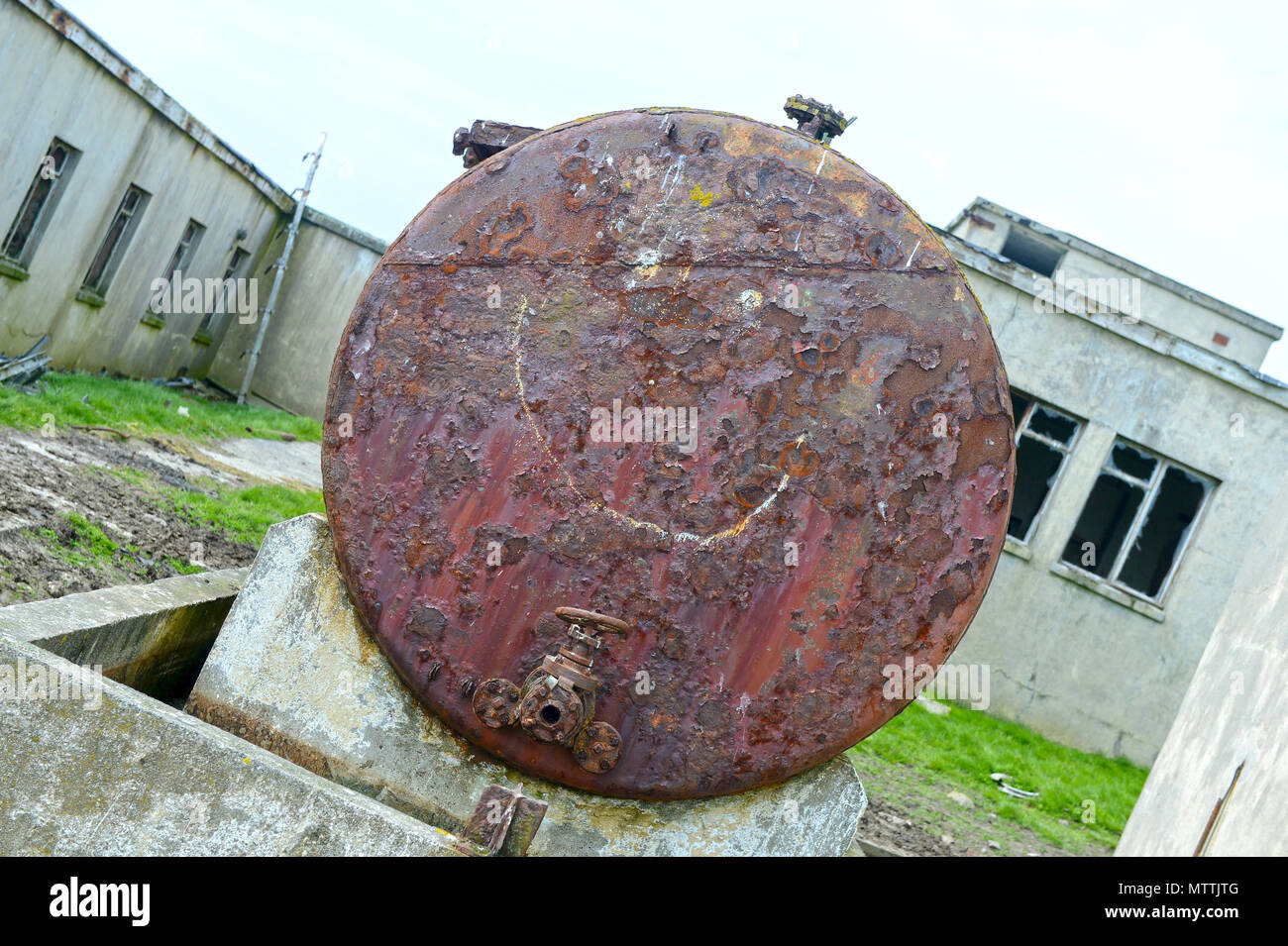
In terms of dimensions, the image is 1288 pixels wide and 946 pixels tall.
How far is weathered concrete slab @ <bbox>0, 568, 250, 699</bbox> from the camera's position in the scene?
8.23ft

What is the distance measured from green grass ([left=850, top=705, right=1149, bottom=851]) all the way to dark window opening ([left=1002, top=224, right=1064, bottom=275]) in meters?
8.24

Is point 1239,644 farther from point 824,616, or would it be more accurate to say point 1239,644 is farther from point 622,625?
point 622,625

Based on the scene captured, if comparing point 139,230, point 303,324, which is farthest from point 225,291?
point 139,230

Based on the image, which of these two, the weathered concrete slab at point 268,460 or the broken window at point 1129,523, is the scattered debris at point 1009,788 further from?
the broken window at point 1129,523

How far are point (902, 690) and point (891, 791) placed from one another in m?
5.52

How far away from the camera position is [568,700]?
7.52 feet

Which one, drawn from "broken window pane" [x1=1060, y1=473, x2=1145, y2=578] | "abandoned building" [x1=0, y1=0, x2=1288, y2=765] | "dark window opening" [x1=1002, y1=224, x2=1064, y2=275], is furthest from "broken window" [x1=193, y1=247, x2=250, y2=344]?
"broken window pane" [x1=1060, y1=473, x2=1145, y2=578]

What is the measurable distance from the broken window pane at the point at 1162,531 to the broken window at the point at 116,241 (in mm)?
15441

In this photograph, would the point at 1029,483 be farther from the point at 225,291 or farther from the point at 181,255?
the point at 225,291

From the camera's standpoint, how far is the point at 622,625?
2297mm

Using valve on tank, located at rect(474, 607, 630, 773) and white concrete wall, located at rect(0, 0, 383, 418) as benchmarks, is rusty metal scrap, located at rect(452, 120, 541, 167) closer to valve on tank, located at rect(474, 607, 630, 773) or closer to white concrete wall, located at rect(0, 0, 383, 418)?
valve on tank, located at rect(474, 607, 630, 773)
